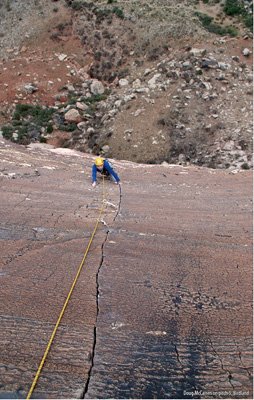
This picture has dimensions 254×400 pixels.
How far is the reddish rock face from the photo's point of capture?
12.1 ft

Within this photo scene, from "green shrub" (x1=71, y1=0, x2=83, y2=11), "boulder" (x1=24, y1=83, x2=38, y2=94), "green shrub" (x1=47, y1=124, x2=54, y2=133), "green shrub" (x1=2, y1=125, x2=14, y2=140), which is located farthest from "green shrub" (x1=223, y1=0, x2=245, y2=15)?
"green shrub" (x1=2, y1=125, x2=14, y2=140)

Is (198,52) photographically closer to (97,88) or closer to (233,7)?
(97,88)

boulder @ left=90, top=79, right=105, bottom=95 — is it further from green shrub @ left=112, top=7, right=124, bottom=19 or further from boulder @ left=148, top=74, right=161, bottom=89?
green shrub @ left=112, top=7, right=124, bottom=19

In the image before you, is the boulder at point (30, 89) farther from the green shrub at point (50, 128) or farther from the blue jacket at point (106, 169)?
the blue jacket at point (106, 169)

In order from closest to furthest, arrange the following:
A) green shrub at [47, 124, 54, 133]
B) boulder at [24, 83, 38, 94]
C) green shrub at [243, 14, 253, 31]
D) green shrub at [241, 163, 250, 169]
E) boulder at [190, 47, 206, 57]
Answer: green shrub at [241, 163, 250, 169] → green shrub at [47, 124, 54, 133] → boulder at [190, 47, 206, 57] → boulder at [24, 83, 38, 94] → green shrub at [243, 14, 253, 31]

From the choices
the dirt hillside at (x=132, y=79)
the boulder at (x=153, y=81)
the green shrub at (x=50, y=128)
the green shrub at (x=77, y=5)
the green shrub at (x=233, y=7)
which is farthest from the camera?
the green shrub at (x=77, y=5)

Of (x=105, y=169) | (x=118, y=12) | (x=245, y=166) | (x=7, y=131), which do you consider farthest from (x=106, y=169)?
(x=118, y=12)

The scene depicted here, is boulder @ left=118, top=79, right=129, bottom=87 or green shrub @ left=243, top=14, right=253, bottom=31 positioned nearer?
boulder @ left=118, top=79, right=129, bottom=87

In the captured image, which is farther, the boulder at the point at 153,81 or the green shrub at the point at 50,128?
the boulder at the point at 153,81

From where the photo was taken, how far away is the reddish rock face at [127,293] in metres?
3.68

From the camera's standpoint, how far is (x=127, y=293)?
15.8ft

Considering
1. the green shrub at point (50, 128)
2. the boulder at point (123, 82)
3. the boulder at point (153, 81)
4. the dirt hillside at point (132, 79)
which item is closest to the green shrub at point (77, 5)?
the dirt hillside at point (132, 79)

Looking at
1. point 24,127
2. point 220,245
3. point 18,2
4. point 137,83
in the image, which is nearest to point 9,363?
point 220,245

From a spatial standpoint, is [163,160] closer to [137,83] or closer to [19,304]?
[137,83]
